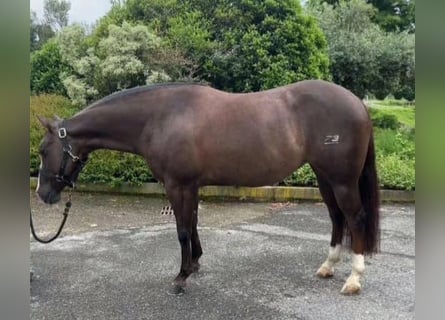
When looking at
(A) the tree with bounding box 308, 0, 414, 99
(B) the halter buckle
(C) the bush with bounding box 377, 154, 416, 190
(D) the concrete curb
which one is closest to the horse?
(B) the halter buckle

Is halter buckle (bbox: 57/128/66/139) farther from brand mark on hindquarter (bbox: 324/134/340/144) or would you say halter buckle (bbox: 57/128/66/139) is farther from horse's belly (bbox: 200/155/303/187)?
brand mark on hindquarter (bbox: 324/134/340/144)

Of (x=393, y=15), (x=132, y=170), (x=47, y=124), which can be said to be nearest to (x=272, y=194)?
(x=132, y=170)

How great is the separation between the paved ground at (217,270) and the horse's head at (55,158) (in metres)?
0.71

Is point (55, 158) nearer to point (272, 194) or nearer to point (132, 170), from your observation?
point (132, 170)

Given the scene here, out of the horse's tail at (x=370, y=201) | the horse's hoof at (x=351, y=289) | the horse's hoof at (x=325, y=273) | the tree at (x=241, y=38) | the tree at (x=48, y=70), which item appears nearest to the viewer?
the horse's hoof at (x=351, y=289)

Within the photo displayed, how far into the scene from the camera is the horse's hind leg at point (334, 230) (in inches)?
118

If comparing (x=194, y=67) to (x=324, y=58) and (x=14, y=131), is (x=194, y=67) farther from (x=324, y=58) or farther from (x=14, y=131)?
(x=14, y=131)

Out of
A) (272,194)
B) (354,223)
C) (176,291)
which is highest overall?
(354,223)

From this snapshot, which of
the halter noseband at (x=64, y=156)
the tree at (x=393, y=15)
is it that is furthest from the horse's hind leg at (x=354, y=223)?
the tree at (x=393, y=15)

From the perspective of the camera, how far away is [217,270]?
3131 millimetres

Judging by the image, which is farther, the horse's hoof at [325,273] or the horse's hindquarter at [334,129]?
the horse's hoof at [325,273]

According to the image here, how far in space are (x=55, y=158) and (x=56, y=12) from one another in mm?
12218

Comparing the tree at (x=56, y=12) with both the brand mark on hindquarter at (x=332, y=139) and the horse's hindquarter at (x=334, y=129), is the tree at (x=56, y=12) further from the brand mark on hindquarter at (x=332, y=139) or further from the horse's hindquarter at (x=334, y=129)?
the brand mark on hindquarter at (x=332, y=139)

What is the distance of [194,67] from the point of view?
6.48 meters
